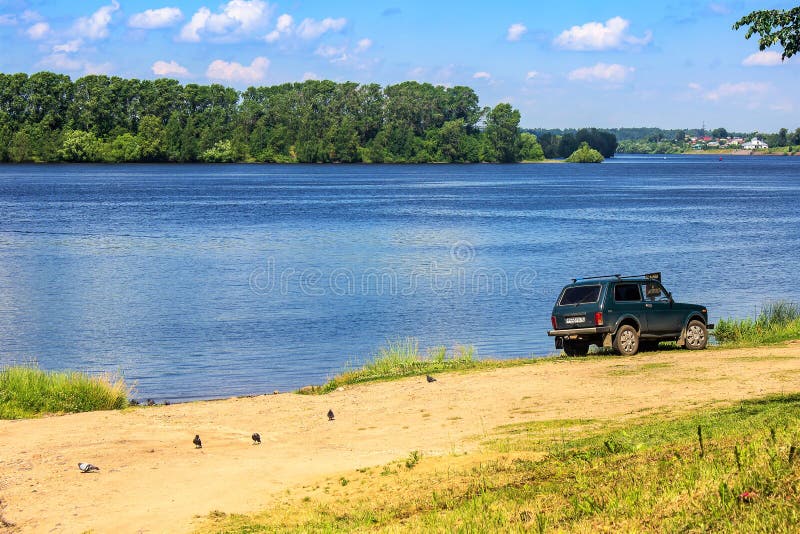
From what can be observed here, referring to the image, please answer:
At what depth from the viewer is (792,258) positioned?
53.6 meters

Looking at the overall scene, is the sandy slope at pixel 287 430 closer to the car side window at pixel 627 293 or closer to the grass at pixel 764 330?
the car side window at pixel 627 293

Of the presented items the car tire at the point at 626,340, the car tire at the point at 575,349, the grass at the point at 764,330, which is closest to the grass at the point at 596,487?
the car tire at the point at 626,340

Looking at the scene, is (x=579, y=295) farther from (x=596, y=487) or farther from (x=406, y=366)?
(x=596, y=487)

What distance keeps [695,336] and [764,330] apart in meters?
4.06

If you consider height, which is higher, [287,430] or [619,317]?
[619,317]

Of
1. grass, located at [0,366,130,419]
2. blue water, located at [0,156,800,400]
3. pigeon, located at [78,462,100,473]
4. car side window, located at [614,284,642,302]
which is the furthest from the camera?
blue water, located at [0,156,800,400]

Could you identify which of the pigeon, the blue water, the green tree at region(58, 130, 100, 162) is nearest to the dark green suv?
the blue water

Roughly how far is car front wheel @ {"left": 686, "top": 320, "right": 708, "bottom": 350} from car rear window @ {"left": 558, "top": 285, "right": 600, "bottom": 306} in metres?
2.77

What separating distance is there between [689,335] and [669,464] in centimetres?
1339

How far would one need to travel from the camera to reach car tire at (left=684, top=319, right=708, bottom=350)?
2378 cm

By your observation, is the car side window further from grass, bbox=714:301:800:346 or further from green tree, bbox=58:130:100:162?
green tree, bbox=58:130:100:162

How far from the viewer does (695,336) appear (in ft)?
78.2

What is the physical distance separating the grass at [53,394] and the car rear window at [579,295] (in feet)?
32.6

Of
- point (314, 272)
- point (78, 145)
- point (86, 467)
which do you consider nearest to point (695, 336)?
point (86, 467)
